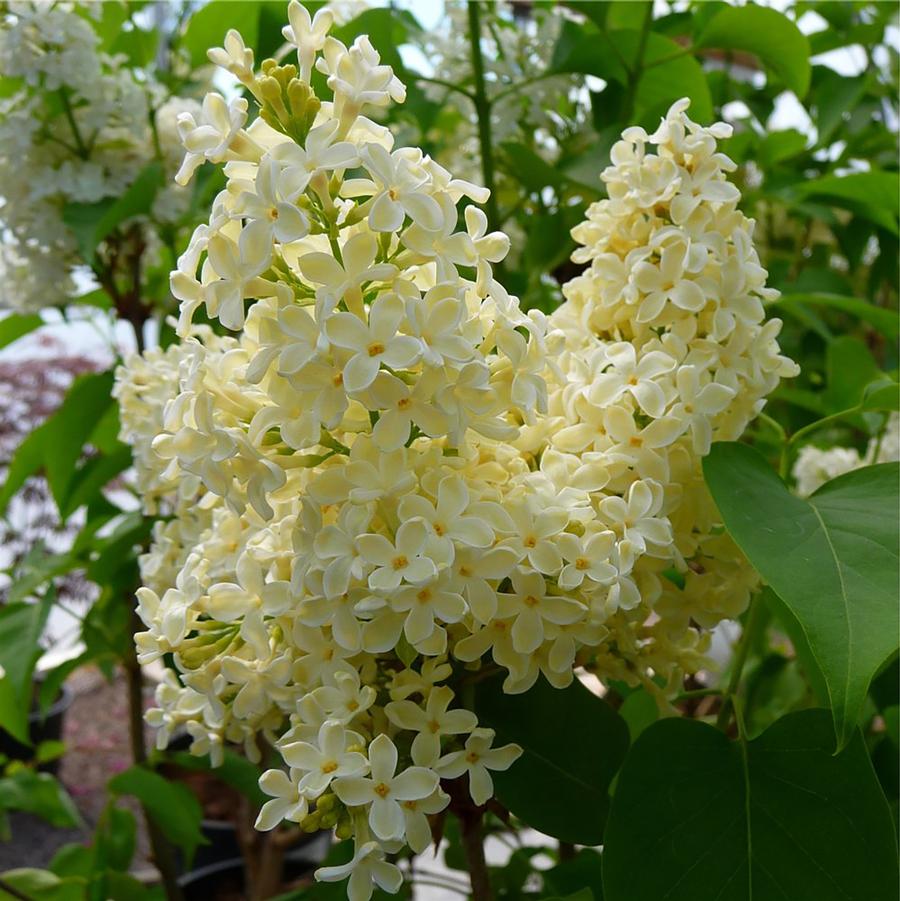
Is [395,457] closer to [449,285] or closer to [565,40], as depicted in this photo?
[449,285]

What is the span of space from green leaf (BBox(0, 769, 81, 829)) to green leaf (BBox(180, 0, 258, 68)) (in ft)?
2.27

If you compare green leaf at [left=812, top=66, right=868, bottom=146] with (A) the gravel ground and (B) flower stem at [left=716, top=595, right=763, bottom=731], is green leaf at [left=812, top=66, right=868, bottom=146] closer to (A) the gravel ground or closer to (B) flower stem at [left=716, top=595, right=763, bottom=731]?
(B) flower stem at [left=716, top=595, right=763, bottom=731]

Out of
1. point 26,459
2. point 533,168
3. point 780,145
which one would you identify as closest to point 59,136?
point 26,459

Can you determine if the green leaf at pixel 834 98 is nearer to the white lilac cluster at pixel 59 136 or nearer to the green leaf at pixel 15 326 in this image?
the white lilac cluster at pixel 59 136

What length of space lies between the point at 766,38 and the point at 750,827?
560 mm

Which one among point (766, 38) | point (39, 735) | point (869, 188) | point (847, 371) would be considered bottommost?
point (39, 735)

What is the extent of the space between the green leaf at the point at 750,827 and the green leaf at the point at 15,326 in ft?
2.66

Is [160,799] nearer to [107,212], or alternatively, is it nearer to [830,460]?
A: [107,212]

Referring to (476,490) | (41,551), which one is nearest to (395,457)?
(476,490)

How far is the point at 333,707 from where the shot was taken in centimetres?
38

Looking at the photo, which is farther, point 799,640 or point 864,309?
point 864,309

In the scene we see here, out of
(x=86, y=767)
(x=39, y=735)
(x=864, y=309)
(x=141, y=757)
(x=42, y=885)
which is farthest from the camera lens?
(x=86, y=767)

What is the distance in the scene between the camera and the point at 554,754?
460 millimetres

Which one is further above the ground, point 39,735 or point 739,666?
point 739,666
